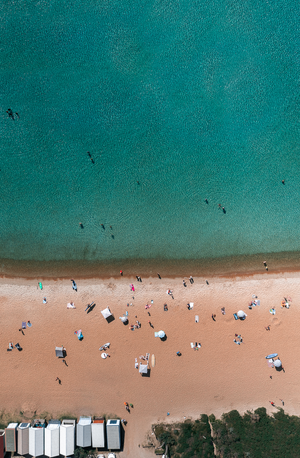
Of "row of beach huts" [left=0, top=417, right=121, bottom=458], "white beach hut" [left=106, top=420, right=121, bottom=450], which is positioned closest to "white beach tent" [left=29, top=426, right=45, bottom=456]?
"row of beach huts" [left=0, top=417, right=121, bottom=458]

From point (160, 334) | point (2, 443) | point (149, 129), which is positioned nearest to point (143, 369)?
point (160, 334)

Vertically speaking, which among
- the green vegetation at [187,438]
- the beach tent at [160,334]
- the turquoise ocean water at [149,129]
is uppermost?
the turquoise ocean water at [149,129]

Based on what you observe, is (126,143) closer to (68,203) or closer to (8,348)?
(68,203)

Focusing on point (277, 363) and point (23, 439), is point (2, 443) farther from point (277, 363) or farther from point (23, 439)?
point (277, 363)

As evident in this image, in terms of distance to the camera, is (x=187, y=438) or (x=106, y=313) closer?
(x=187, y=438)

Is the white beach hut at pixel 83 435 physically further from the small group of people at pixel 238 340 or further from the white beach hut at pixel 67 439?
the small group of people at pixel 238 340

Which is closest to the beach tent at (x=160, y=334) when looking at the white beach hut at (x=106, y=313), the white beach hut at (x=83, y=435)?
the white beach hut at (x=106, y=313)
